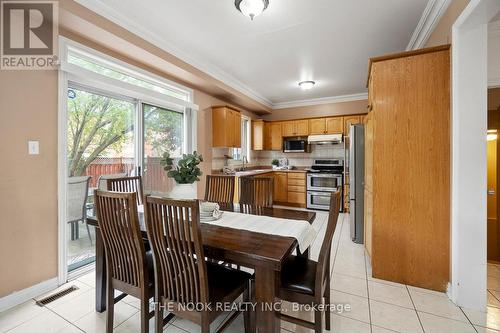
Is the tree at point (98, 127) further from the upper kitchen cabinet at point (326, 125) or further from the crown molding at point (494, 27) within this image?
the crown molding at point (494, 27)

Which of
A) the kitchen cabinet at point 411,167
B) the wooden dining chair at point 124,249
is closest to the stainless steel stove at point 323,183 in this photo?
the kitchen cabinet at point 411,167

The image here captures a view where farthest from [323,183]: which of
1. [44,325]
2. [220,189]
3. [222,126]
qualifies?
[44,325]

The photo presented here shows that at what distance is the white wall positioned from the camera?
179cm

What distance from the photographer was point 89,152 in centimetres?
259

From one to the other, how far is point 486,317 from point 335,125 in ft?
13.6

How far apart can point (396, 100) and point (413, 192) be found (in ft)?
2.94

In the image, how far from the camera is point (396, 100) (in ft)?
7.22

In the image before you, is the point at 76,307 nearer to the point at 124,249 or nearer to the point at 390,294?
the point at 124,249

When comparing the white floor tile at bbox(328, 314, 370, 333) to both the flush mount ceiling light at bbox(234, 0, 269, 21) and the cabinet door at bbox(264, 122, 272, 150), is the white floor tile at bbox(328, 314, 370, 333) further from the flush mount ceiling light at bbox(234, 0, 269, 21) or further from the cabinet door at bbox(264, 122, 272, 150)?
the cabinet door at bbox(264, 122, 272, 150)

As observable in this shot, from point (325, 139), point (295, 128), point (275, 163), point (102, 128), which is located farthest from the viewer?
point (275, 163)

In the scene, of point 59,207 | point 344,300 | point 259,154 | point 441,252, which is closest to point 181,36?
point 59,207

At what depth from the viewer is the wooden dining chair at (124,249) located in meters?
1.34

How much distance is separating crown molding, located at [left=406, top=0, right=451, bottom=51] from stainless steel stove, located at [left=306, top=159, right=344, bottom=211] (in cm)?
284

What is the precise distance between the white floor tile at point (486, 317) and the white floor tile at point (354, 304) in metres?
0.73
